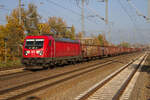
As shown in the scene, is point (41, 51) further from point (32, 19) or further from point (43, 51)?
point (32, 19)

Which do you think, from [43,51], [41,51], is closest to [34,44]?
[41,51]

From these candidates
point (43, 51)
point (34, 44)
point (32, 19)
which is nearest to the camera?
point (43, 51)

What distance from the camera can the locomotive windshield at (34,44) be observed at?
16.9 m

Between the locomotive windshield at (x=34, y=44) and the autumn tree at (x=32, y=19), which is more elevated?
the autumn tree at (x=32, y=19)

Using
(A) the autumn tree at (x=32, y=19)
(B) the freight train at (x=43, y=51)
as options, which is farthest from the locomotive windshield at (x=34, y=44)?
(A) the autumn tree at (x=32, y=19)

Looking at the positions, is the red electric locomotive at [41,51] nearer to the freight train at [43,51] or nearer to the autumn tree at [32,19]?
the freight train at [43,51]

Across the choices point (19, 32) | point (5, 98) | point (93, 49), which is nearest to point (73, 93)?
point (5, 98)

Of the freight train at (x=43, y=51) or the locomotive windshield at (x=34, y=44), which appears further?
the locomotive windshield at (x=34, y=44)

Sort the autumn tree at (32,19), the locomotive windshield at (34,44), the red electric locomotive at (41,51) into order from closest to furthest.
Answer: the red electric locomotive at (41,51) < the locomotive windshield at (34,44) < the autumn tree at (32,19)

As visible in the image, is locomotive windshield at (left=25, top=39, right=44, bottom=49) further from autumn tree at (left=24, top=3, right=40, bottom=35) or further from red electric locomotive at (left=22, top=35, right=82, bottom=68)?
autumn tree at (left=24, top=3, right=40, bottom=35)

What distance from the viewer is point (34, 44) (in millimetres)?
17109

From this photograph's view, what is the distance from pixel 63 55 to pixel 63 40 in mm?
1603

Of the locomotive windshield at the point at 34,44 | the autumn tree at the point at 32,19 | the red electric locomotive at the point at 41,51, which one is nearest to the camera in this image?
the red electric locomotive at the point at 41,51

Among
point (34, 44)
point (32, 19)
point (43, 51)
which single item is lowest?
point (43, 51)
